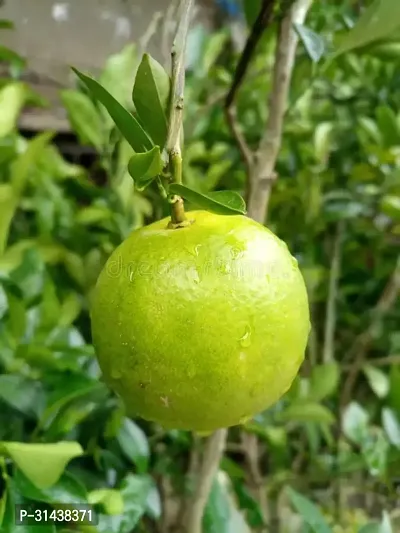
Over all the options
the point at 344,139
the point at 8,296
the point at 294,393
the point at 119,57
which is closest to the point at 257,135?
the point at 344,139

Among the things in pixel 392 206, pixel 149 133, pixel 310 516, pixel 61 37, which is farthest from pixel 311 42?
pixel 61 37

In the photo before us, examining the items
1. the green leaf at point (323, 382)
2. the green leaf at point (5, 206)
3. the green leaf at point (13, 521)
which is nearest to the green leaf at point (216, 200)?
the green leaf at point (13, 521)

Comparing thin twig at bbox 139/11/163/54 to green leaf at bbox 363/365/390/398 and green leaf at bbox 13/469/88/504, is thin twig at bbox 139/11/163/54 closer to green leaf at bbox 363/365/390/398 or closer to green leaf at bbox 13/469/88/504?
green leaf at bbox 13/469/88/504

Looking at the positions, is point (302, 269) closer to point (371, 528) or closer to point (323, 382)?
point (323, 382)

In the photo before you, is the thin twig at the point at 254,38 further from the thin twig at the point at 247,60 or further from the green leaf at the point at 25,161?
the green leaf at the point at 25,161

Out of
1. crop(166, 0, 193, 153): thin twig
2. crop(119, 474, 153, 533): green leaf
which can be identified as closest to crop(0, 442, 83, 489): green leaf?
crop(119, 474, 153, 533): green leaf

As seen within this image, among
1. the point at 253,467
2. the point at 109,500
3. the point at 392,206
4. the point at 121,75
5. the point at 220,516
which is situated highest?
the point at 121,75

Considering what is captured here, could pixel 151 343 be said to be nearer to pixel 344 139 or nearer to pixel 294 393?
pixel 294 393
